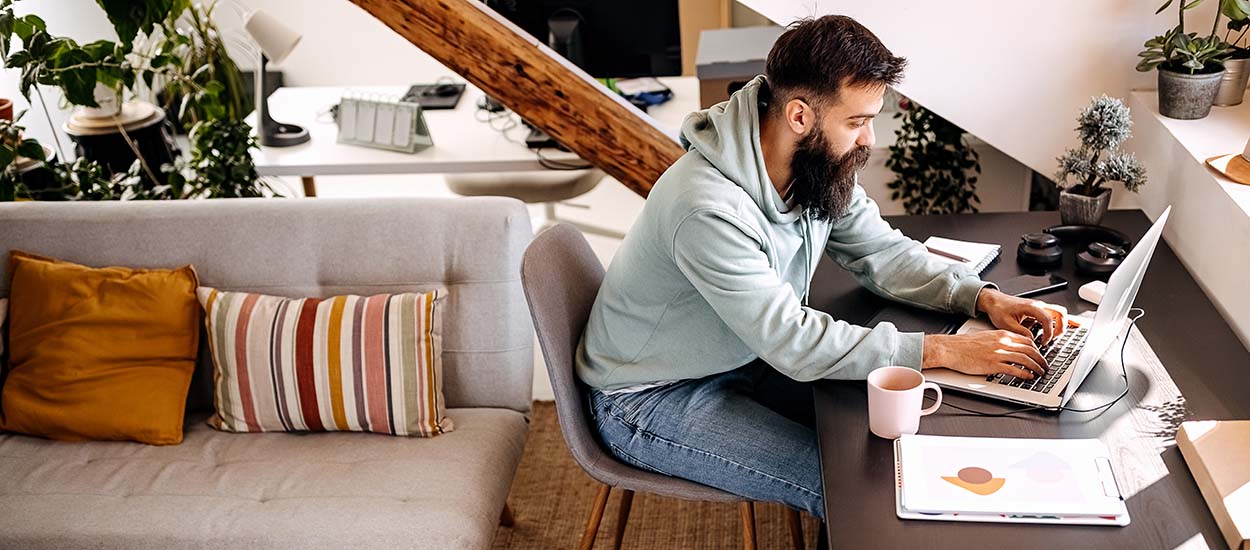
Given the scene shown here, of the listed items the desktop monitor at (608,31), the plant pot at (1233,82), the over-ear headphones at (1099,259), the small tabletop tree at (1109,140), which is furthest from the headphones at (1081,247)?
the desktop monitor at (608,31)

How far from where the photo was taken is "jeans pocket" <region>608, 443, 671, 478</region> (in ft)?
6.33

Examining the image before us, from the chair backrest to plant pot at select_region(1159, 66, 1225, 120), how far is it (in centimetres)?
124

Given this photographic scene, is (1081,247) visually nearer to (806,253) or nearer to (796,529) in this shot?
(806,253)

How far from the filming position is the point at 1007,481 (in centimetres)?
146

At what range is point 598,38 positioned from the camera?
3.41 metres

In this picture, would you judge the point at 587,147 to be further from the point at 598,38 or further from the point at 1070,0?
the point at 1070,0

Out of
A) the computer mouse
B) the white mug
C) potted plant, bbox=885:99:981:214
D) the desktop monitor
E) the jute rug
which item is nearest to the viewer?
the white mug

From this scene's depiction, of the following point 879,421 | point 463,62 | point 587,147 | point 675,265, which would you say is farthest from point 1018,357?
point 463,62

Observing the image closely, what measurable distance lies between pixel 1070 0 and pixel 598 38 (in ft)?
4.68

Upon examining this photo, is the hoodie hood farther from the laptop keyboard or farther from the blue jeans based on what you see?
the laptop keyboard

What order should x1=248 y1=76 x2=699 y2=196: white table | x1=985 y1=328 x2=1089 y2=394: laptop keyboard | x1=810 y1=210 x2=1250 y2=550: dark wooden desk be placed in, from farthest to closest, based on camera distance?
x1=248 y1=76 x2=699 y2=196: white table
x1=985 y1=328 x2=1089 y2=394: laptop keyboard
x1=810 y1=210 x2=1250 y2=550: dark wooden desk

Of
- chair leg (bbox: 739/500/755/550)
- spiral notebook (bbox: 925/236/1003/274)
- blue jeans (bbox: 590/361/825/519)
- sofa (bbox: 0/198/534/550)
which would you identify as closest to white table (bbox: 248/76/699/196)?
sofa (bbox: 0/198/534/550)

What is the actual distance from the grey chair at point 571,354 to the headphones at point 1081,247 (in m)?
0.67

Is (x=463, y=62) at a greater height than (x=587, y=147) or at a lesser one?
greater
